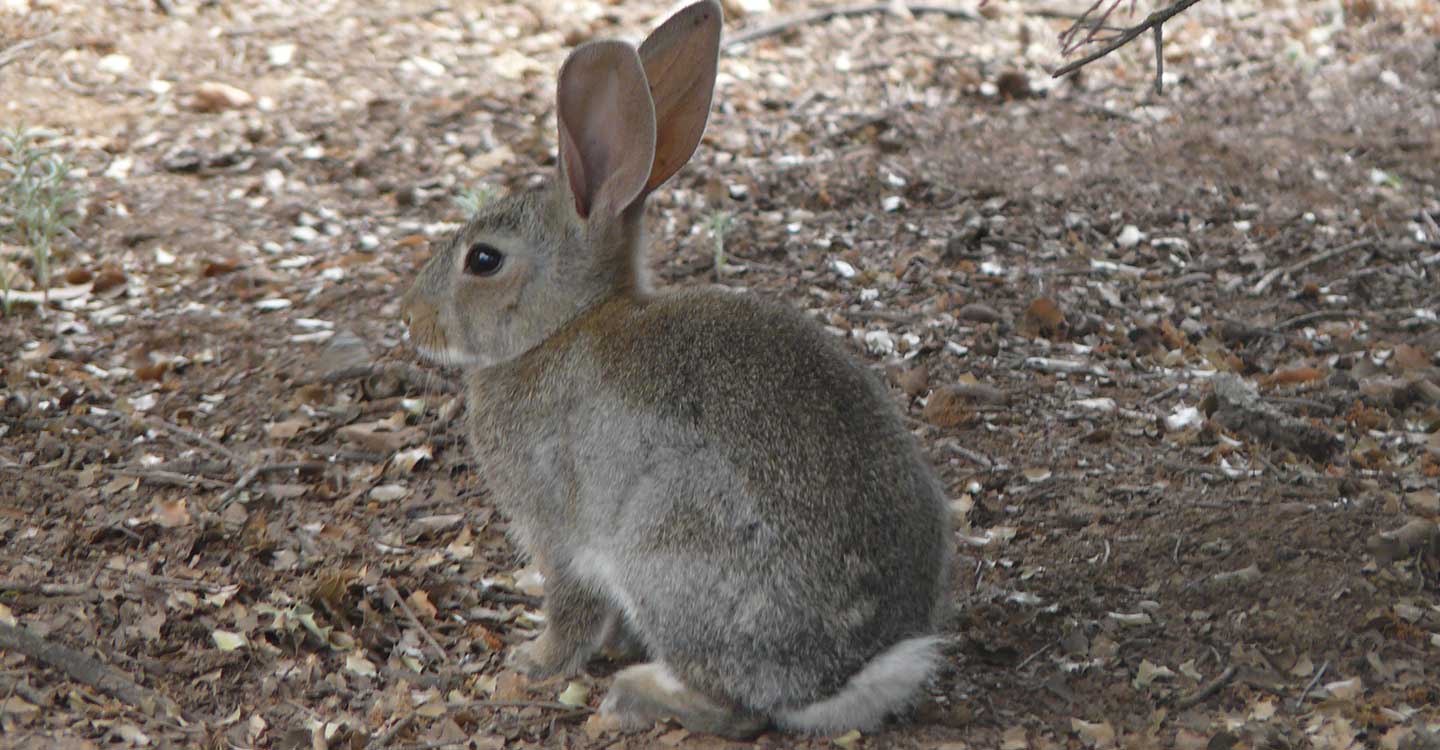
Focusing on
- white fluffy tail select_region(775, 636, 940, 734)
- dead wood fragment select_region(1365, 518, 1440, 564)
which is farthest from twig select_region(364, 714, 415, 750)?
dead wood fragment select_region(1365, 518, 1440, 564)

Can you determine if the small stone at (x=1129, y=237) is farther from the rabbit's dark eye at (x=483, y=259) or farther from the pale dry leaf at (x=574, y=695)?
the pale dry leaf at (x=574, y=695)

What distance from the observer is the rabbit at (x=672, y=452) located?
172 inches

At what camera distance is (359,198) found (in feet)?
26.7

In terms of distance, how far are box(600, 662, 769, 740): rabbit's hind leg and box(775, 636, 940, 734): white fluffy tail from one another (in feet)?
0.40

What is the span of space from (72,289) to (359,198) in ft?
5.22

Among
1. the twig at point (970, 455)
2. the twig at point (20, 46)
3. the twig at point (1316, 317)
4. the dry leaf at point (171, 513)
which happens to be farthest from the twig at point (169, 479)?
the twig at point (1316, 317)

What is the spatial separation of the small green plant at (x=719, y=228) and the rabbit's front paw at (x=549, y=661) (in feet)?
8.54

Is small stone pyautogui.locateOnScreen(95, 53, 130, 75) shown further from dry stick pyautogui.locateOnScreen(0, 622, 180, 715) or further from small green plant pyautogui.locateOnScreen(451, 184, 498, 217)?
dry stick pyautogui.locateOnScreen(0, 622, 180, 715)

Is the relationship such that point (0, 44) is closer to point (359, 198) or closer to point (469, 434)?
point (359, 198)

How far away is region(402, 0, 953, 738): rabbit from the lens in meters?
4.37

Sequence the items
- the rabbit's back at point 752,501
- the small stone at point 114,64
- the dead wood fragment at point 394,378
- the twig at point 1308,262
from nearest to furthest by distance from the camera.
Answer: the rabbit's back at point 752,501, the dead wood fragment at point 394,378, the twig at point 1308,262, the small stone at point 114,64

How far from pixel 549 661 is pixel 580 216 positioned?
150cm

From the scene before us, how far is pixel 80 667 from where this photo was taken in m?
4.57

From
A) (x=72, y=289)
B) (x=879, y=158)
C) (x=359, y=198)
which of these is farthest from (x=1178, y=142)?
(x=72, y=289)
